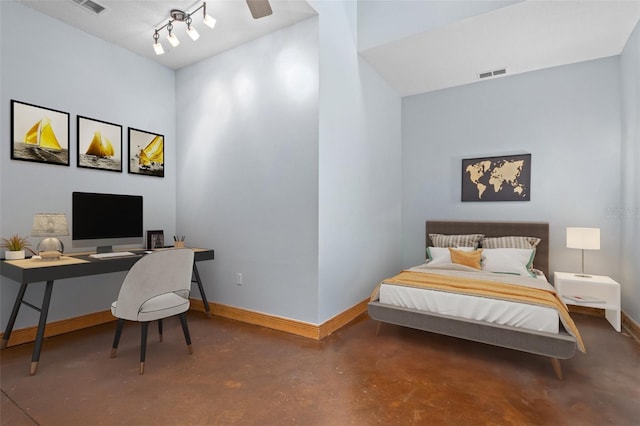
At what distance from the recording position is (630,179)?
3385 millimetres

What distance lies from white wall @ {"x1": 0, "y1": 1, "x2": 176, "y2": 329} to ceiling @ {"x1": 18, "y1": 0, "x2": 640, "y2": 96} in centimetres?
19

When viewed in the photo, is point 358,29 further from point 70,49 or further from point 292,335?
point 292,335

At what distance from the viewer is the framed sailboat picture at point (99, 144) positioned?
10.7ft

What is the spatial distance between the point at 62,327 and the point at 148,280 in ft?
5.09

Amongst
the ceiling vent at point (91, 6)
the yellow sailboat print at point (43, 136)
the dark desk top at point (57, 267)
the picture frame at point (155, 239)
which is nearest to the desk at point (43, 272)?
the dark desk top at point (57, 267)

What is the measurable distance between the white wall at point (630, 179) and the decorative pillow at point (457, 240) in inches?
57.4

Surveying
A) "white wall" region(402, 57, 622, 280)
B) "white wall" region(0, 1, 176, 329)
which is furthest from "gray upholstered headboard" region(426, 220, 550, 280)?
"white wall" region(0, 1, 176, 329)

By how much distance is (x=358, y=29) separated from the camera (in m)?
3.71

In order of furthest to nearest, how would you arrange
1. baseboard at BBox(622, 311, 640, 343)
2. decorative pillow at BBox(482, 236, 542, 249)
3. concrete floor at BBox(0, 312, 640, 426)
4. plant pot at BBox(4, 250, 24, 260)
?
decorative pillow at BBox(482, 236, 542, 249)
baseboard at BBox(622, 311, 640, 343)
plant pot at BBox(4, 250, 24, 260)
concrete floor at BBox(0, 312, 640, 426)

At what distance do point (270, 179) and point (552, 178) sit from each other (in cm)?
358

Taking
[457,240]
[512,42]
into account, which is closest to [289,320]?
[457,240]

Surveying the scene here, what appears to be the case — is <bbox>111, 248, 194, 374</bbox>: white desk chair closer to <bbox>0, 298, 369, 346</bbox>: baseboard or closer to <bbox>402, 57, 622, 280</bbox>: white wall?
<bbox>0, 298, 369, 346</bbox>: baseboard

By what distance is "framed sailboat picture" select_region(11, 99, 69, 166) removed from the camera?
2840 millimetres

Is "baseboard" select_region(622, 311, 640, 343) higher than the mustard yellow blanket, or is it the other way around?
the mustard yellow blanket
